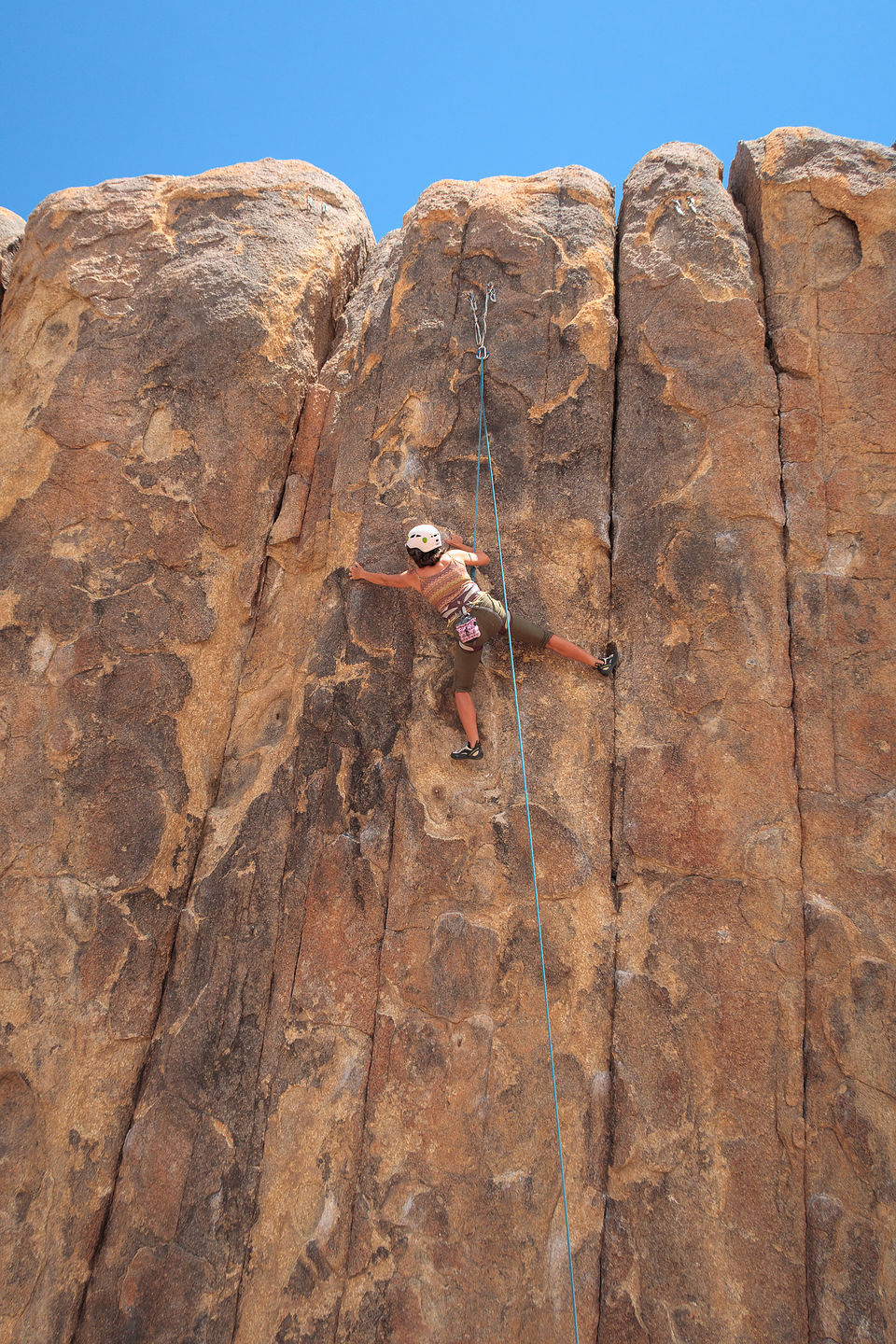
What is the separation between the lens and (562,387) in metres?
5.29

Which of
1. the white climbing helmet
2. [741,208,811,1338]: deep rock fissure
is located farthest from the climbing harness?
[741,208,811,1338]: deep rock fissure

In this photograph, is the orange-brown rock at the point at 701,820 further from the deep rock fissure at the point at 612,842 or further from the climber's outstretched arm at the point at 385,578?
the climber's outstretched arm at the point at 385,578

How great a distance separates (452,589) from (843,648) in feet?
6.91

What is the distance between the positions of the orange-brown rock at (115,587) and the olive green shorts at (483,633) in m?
1.57

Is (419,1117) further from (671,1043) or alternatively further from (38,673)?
(38,673)

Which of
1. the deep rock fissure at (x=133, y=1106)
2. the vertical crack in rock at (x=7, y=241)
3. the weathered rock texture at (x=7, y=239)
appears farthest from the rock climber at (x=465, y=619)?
the weathered rock texture at (x=7, y=239)

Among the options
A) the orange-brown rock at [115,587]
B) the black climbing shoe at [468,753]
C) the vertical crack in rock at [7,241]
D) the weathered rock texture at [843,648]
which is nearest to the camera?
the weathered rock texture at [843,648]

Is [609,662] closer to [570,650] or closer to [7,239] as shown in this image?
[570,650]

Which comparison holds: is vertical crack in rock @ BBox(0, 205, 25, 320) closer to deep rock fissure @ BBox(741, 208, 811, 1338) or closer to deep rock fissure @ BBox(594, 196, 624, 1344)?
deep rock fissure @ BBox(594, 196, 624, 1344)

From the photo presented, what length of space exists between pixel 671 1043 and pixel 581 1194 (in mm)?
810

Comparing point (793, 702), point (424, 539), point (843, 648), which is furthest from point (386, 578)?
point (843, 648)

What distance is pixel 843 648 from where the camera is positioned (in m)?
4.53

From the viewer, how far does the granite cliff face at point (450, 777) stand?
13.0 ft

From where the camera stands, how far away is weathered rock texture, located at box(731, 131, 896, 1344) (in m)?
3.76
